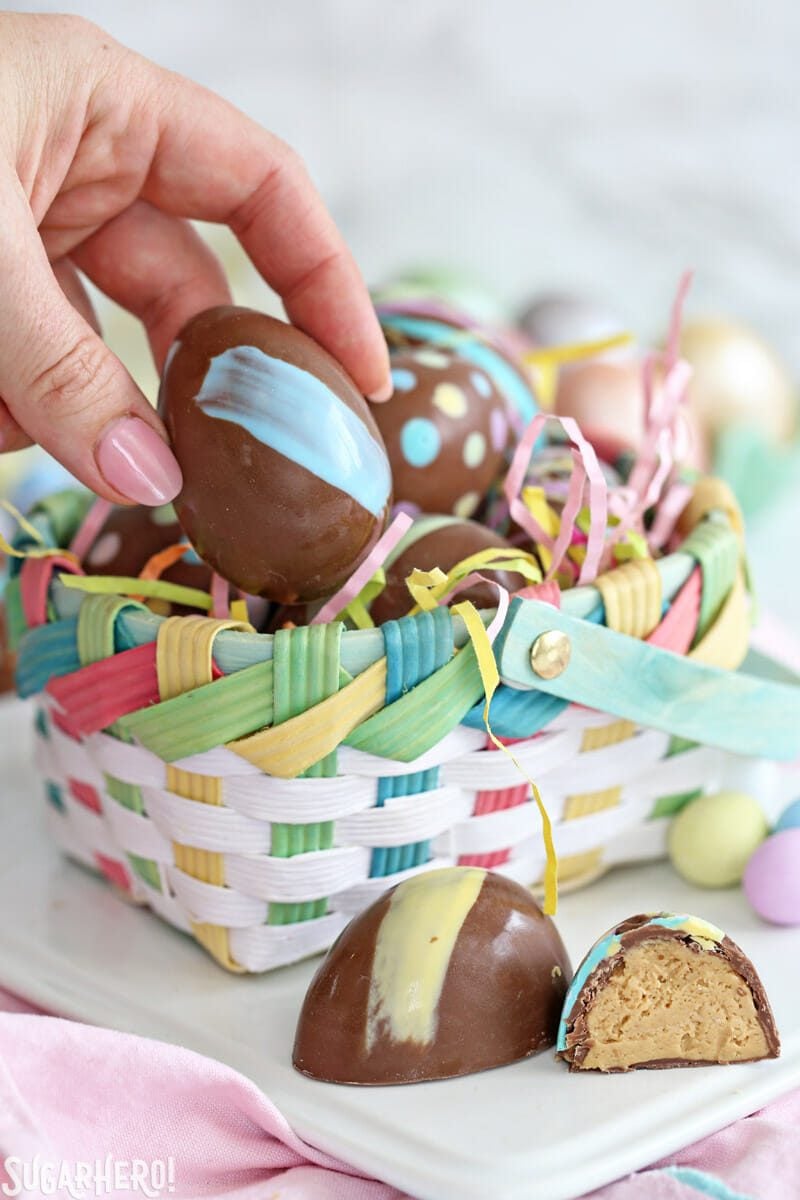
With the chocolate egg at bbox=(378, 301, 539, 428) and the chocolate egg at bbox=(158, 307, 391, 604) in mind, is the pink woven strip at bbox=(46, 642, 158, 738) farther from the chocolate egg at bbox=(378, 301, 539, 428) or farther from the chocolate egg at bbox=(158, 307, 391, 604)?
the chocolate egg at bbox=(378, 301, 539, 428)

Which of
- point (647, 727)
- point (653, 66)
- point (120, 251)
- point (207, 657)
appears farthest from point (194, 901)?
→ point (653, 66)

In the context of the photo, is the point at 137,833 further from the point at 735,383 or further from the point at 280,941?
the point at 735,383

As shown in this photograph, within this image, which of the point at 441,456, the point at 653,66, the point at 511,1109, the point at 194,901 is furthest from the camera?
the point at 653,66

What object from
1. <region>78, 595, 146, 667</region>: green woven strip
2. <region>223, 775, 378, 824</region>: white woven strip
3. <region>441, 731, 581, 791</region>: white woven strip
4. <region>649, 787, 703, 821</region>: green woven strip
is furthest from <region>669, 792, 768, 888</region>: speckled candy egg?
<region>78, 595, 146, 667</region>: green woven strip

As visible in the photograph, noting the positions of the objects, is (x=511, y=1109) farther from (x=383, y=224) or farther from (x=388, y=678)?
(x=383, y=224)

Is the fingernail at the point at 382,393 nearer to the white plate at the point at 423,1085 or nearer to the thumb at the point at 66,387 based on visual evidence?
the thumb at the point at 66,387

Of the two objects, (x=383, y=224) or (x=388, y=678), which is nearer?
(x=388, y=678)

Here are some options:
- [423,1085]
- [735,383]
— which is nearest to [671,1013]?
[423,1085]
